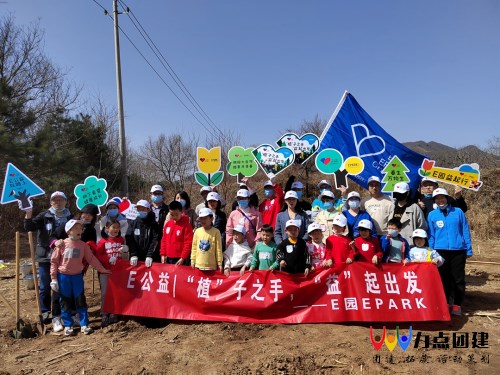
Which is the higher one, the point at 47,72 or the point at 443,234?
the point at 47,72

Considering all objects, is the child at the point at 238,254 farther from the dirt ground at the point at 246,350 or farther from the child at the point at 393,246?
the child at the point at 393,246

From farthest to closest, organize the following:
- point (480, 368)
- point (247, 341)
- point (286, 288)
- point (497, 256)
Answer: point (497, 256) → point (286, 288) → point (247, 341) → point (480, 368)

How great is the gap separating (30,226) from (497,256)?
12491 mm

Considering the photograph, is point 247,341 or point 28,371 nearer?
point 28,371

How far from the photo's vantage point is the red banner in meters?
5.04

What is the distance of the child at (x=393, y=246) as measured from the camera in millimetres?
5262

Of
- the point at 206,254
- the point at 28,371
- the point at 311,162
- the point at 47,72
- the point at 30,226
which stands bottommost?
the point at 28,371

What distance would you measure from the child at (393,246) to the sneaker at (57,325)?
4.94 meters

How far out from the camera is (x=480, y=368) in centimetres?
Result: 400

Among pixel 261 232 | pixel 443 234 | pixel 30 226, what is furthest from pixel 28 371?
pixel 443 234

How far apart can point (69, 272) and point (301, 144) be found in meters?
4.98

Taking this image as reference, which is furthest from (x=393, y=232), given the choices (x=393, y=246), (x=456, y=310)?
(x=456, y=310)

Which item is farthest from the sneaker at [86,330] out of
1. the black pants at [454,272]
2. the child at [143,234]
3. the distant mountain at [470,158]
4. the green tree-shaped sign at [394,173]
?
the distant mountain at [470,158]

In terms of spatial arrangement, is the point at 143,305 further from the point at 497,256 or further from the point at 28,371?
the point at 497,256
